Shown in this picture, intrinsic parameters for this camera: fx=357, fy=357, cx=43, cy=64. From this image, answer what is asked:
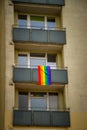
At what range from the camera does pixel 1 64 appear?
76.7 feet

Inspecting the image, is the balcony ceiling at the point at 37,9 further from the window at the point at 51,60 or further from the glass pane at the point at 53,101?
the glass pane at the point at 53,101

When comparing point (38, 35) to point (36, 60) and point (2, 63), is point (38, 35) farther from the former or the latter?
point (2, 63)

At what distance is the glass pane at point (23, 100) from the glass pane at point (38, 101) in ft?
1.34

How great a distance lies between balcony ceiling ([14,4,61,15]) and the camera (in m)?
25.4

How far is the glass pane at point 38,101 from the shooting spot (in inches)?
933

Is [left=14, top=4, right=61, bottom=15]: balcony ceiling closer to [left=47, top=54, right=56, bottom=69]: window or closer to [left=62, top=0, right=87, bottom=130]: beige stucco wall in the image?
[left=62, top=0, right=87, bottom=130]: beige stucco wall

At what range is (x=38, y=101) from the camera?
24.0 meters

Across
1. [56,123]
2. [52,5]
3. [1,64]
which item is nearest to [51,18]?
[52,5]

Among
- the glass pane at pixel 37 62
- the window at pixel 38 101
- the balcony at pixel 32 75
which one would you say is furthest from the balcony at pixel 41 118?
the glass pane at pixel 37 62

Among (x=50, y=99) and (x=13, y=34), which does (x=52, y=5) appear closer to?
(x=13, y=34)

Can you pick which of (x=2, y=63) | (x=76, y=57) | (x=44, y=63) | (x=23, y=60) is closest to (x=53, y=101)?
(x=44, y=63)

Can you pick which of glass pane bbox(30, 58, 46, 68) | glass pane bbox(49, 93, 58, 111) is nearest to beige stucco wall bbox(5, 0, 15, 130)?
glass pane bbox(30, 58, 46, 68)

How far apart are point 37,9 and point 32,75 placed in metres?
5.23

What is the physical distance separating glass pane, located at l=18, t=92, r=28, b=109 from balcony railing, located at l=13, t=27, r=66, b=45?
11.7 ft
